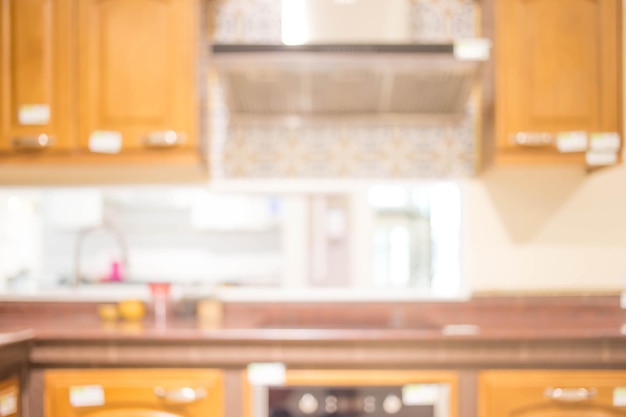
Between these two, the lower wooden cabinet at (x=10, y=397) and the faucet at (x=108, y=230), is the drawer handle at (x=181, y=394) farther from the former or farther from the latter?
the faucet at (x=108, y=230)

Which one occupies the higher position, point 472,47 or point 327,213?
point 472,47

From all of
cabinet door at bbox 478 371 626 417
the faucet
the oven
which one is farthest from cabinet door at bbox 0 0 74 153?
cabinet door at bbox 478 371 626 417

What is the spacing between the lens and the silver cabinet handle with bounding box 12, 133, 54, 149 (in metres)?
2.02

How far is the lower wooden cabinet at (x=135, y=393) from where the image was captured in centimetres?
176

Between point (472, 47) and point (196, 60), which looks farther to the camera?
point (196, 60)

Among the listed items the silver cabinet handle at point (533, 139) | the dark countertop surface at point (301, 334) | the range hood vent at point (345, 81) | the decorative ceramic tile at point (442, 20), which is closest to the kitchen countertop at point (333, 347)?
the dark countertop surface at point (301, 334)

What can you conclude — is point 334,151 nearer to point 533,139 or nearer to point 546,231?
point 533,139

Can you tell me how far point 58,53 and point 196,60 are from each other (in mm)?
480

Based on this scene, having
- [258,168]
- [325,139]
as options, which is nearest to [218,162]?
[258,168]

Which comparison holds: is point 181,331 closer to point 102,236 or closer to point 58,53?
point 102,236

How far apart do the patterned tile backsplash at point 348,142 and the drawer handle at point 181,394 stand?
0.91m

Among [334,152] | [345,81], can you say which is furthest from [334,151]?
[345,81]

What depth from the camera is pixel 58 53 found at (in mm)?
2031

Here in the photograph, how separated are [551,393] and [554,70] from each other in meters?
1.07
